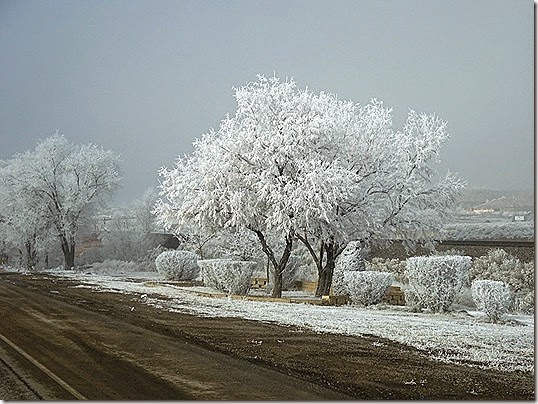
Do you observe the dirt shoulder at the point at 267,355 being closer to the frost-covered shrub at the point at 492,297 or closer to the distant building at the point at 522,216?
the frost-covered shrub at the point at 492,297

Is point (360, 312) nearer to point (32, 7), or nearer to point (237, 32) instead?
point (237, 32)

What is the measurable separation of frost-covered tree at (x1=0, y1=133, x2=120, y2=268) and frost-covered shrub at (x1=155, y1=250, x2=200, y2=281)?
65 cm

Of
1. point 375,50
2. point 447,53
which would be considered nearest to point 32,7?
point 375,50

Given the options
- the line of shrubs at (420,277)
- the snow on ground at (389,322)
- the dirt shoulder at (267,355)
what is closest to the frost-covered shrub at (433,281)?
the line of shrubs at (420,277)

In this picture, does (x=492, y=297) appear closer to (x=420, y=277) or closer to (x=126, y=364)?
(x=420, y=277)

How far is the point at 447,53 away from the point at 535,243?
1.24 meters

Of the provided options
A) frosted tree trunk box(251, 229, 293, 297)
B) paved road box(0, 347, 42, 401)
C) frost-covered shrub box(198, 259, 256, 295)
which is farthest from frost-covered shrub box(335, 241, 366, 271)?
paved road box(0, 347, 42, 401)

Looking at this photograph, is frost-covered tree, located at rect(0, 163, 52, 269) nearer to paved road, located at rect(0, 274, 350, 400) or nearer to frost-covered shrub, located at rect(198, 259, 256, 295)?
paved road, located at rect(0, 274, 350, 400)

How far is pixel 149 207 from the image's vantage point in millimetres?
5383

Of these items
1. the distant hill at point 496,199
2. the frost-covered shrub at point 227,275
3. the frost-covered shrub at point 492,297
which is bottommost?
the frost-covered shrub at point 492,297

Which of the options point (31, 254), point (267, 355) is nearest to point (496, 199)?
point (267, 355)

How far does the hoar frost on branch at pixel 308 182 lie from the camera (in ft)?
20.5

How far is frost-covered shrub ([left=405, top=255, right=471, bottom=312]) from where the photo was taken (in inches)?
205

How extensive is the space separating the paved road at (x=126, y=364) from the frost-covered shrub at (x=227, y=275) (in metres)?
1.50
